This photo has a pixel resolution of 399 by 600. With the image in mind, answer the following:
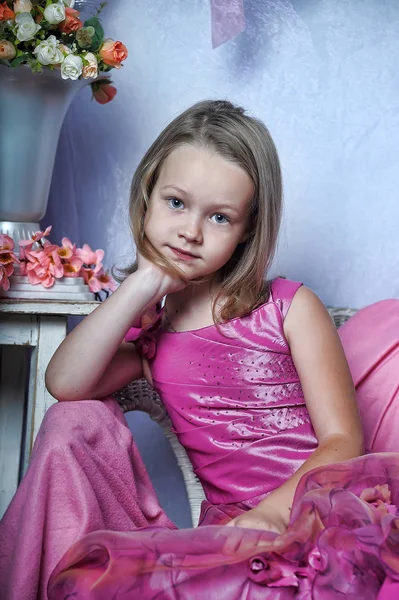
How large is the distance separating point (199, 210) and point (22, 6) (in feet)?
1.82

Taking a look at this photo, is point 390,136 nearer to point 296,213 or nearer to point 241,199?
point 296,213

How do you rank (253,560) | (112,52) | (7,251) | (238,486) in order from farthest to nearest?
(112,52)
(7,251)
(238,486)
(253,560)

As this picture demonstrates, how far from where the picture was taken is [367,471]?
1.16 metres

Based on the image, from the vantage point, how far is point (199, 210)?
4.59 ft

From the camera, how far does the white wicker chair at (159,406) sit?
1712 mm

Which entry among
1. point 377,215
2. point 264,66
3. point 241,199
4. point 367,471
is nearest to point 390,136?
point 377,215

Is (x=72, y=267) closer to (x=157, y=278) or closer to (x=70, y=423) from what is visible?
(x=157, y=278)

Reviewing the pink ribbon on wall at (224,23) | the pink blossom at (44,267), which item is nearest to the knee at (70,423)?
the pink blossom at (44,267)

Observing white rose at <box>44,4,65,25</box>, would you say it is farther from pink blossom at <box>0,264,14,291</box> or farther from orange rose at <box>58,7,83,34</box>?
pink blossom at <box>0,264,14,291</box>

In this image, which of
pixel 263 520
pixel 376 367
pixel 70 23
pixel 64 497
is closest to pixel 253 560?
pixel 263 520

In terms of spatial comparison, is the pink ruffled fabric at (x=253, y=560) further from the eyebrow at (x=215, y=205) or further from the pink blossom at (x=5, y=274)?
the pink blossom at (x=5, y=274)

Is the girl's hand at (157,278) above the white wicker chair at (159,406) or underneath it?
above

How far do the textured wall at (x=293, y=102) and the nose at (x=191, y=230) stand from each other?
2.64ft

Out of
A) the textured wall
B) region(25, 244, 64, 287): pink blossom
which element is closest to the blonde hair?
region(25, 244, 64, 287): pink blossom
